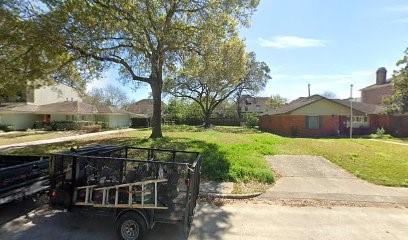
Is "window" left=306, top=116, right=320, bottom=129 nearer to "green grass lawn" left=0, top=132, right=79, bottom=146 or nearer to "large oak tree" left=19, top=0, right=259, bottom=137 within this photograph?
"large oak tree" left=19, top=0, right=259, bottom=137

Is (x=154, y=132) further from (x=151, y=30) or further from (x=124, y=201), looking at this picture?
(x=124, y=201)

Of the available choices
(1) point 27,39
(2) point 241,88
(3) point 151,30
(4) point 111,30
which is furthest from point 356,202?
(2) point 241,88

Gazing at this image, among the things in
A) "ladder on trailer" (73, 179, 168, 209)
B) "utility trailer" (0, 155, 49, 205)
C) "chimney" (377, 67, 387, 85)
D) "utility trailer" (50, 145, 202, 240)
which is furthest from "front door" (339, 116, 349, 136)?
"ladder on trailer" (73, 179, 168, 209)

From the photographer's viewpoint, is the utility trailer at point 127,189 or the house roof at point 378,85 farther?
the house roof at point 378,85

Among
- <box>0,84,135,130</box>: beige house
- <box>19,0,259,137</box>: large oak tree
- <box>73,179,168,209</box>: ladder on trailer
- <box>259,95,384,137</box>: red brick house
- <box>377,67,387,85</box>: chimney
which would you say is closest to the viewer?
<box>73,179,168,209</box>: ladder on trailer

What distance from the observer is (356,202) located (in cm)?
944

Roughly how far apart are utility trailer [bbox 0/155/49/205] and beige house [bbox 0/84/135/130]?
97.3 feet

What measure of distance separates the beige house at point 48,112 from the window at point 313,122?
2403 centimetres

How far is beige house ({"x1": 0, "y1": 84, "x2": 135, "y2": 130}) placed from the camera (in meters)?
39.5

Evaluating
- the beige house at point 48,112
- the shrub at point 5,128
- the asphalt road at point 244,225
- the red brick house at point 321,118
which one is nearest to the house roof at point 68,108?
the beige house at point 48,112

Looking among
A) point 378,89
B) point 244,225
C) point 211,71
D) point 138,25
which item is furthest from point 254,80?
point 244,225

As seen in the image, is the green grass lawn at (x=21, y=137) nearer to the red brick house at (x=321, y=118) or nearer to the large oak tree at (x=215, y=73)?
the large oak tree at (x=215, y=73)

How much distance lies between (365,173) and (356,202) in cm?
397

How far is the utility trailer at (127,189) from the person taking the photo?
625 centimetres
